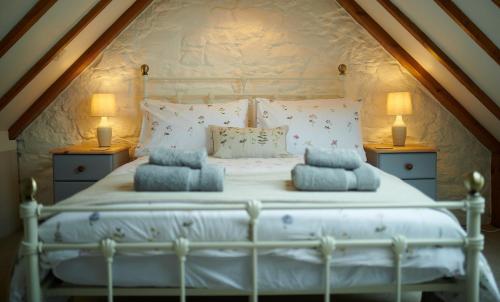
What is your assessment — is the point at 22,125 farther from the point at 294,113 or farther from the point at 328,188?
the point at 328,188

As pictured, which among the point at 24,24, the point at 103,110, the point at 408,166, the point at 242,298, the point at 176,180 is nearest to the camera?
the point at 176,180

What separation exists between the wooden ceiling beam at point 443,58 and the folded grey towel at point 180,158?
198 cm

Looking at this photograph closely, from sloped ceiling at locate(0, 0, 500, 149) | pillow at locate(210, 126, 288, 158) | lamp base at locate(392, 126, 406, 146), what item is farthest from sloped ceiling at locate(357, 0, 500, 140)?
pillow at locate(210, 126, 288, 158)

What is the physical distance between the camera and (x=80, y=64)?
3771 mm

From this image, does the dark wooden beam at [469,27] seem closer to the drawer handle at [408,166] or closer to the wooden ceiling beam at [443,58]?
the wooden ceiling beam at [443,58]

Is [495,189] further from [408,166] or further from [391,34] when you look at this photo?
[391,34]

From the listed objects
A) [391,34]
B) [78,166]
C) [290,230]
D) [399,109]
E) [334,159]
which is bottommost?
[290,230]

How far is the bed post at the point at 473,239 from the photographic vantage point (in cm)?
176

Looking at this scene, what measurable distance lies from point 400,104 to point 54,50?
102 inches

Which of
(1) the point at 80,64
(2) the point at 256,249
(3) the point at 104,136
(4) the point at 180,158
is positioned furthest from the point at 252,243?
(1) the point at 80,64

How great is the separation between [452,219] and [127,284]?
1298mm

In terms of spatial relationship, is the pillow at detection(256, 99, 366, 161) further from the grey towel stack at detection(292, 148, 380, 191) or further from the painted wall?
the painted wall

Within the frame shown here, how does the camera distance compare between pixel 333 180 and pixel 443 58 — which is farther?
pixel 443 58

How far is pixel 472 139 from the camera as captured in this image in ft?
13.1
